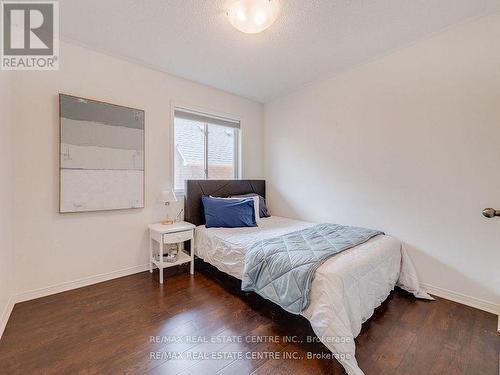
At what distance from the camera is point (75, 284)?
2.29m

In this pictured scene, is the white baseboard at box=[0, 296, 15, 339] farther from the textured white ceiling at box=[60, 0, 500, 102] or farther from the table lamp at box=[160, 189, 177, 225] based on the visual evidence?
the textured white ceiling at box=[60, 0, 500, 102]

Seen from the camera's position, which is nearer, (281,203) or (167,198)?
(167,198)

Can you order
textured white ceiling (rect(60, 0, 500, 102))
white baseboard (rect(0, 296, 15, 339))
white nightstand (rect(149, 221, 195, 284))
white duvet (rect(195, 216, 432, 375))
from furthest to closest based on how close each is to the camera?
1. white nightstand (rect(149, 221, 195, 284))
2. textured white ceiling (rect(60, 0, 500, 102))
3. white baseboard (rect(0, 296, 15, 339))
4. white duvet (rect(195, 216, 432, 375))

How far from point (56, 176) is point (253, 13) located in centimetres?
223

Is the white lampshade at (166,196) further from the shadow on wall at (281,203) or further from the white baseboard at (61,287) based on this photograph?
the shadow on wall at (281,203)

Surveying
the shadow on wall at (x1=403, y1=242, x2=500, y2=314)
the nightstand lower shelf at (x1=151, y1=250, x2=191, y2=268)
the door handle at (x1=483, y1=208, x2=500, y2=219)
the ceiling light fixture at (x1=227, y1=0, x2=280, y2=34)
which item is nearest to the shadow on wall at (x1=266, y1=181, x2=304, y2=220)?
the shadow on wall at (x1=403, y1=242, x2=500, y2=314)

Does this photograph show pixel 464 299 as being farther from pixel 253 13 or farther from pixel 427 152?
pixel 253 13

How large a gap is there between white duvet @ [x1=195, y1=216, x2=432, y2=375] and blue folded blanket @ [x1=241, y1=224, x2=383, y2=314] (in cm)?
6

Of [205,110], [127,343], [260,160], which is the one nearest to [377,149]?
[260,160]

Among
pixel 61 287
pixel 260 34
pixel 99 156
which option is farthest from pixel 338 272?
pixel 61 287

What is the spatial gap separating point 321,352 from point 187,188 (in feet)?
7.30

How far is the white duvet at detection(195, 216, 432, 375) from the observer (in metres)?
1.37

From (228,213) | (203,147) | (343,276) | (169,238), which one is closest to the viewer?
(343,276)

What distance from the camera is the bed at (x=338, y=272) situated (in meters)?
1.38
